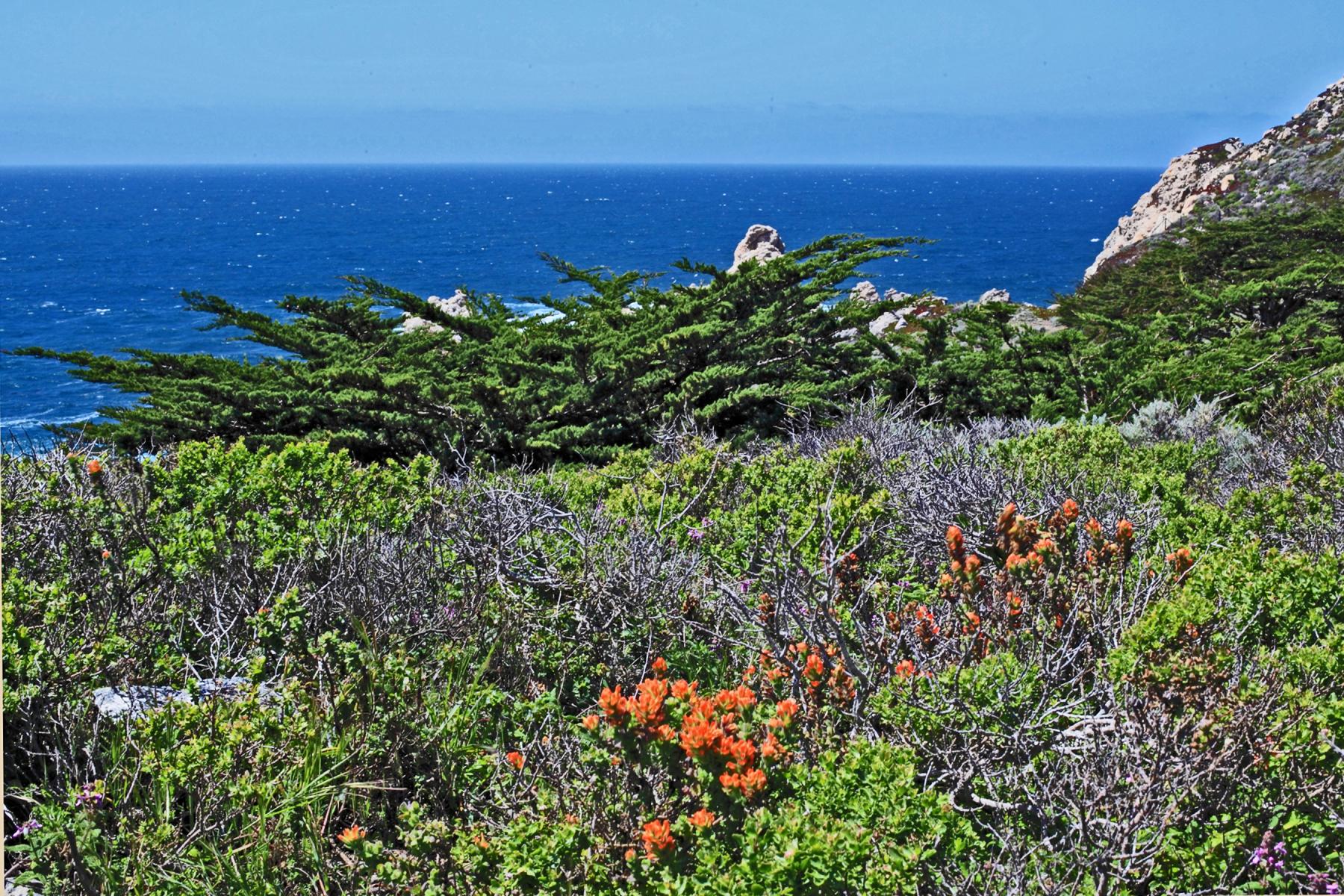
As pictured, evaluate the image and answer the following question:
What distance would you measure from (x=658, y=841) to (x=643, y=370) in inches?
340

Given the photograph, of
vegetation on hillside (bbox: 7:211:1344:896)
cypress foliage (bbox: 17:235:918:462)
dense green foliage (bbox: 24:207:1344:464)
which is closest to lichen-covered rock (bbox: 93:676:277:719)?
vegetation on hillside (bbox: 7:211:1344:896)

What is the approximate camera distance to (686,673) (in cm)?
341

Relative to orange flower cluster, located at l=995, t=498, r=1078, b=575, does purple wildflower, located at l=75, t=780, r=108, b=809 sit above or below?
below

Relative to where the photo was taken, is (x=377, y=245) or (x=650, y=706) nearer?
(x=650, y=706)

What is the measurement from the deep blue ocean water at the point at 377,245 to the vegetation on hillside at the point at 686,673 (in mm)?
7348

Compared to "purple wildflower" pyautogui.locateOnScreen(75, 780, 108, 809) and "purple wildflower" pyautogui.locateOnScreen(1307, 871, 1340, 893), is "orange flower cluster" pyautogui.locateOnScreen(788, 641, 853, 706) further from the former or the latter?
"purple wildflower" pyautogui.locateOnScreen(75, 780, 108, 809)

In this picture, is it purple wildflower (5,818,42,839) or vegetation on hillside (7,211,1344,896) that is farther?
purple wildflower (5,818,42,839)

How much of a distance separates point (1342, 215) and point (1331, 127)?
19289mm

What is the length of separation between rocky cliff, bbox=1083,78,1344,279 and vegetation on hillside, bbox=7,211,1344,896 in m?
28.3

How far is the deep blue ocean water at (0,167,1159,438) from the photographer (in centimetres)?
4338

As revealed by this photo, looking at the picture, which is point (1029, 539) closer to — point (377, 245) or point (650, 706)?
point (650, 706)

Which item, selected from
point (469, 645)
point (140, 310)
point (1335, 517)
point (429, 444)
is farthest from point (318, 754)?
point (140, 310)

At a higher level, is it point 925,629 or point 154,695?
point 925,629

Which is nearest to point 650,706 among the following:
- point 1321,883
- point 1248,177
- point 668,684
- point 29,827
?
point 668,684
